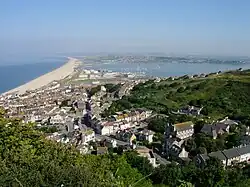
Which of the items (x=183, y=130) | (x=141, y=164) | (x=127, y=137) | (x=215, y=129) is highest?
(x=141, y=164)

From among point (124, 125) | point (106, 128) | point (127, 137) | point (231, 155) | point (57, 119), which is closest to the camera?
point (231, 155)

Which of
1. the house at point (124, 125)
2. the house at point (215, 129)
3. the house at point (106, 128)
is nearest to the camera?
the house at point (215, 129)

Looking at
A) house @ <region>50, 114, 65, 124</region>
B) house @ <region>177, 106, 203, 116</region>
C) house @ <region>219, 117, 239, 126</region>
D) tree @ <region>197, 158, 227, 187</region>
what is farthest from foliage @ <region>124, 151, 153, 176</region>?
house @ <region>50, 114, 65, 124</region>

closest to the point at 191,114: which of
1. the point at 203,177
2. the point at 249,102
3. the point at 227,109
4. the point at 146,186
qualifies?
the point at 227,109

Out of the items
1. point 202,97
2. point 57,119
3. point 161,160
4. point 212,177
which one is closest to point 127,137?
point 161,160

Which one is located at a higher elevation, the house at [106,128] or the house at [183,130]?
the house at [183,130]

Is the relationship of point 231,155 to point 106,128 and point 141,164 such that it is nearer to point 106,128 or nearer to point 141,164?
point 141,164

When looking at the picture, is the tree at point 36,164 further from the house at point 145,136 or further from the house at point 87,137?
the house at point 145,136

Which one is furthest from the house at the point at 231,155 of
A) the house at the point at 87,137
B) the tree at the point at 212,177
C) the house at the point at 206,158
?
the house at the point at 87,137

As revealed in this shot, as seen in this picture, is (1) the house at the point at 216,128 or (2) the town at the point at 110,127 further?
(1) the house at the point at 216,128
